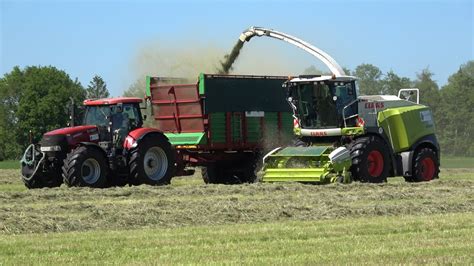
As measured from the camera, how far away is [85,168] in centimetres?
1925

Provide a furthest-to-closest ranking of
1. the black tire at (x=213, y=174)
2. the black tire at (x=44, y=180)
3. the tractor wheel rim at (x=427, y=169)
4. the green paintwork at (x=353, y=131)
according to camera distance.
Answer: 1. the black tire at (x=213, y=174)
2. the tractor wheel rim at (x=427, y=169)
3. the green paintwork at (x=353, y=131)
4. the black tire at (x=44, y=180)

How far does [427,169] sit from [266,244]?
12.3 metres

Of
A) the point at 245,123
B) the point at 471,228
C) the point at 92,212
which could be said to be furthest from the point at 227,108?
the point at 471,228

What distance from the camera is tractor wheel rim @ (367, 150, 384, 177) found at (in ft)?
67.2

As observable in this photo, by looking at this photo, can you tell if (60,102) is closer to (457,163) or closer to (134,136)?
(457,163)

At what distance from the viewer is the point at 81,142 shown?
64.0ft

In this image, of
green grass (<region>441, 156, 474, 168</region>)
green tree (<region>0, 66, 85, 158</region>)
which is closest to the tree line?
green tree (<region>0, 66, 85, 158</region>)

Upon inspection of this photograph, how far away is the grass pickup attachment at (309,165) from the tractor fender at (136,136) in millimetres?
2516

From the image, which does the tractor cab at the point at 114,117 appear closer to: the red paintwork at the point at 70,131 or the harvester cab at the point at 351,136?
the red paintwork at the point at 70,131

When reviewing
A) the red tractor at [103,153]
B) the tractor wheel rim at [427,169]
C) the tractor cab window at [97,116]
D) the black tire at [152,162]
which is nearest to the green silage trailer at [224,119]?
the black tire at [152,162]

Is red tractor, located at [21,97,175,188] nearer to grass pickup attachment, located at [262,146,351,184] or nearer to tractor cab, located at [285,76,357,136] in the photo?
grass pickup attachment, located at [262,146,351,184]

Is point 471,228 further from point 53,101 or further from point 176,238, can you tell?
point 53,101

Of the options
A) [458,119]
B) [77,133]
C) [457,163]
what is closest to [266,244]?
[77,133]

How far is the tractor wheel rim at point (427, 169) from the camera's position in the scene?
21844 millimetres
